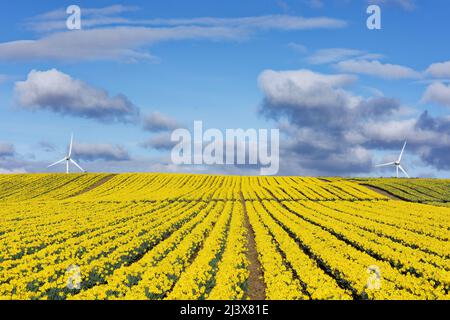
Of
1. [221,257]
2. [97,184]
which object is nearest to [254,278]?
[221,257]

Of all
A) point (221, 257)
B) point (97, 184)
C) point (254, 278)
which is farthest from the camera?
point (97, 184)

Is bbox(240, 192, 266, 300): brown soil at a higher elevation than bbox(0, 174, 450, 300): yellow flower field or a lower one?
lower

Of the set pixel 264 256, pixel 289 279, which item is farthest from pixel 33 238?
pixel 289 279

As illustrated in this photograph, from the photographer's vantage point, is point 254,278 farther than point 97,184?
No

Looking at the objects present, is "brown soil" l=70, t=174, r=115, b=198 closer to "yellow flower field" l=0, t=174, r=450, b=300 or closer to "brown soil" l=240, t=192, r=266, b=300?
"yellow flower field" l=0, t=174, r=450, b=300

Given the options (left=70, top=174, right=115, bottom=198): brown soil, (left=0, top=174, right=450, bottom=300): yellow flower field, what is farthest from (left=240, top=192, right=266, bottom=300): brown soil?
(left=70, top=174, right=115, bottom=198): brown soil

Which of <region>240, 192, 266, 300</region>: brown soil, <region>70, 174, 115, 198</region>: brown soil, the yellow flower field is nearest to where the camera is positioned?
the yellow flower field

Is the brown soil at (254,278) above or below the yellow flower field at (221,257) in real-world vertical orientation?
below

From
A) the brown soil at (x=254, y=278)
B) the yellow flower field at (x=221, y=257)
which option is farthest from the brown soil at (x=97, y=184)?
the brown soil at (x=254, y=278)

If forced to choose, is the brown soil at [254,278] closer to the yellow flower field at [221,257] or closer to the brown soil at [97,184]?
the yellow flower field at [221,257]

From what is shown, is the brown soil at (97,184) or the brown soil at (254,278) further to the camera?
the brown soil at (97,184)

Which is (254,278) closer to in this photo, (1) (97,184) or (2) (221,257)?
(2) (221,257)
